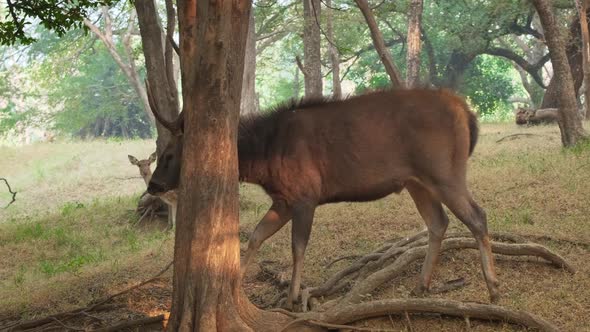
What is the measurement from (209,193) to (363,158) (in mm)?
2046

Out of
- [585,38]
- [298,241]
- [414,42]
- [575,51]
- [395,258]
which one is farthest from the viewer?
[575,51]

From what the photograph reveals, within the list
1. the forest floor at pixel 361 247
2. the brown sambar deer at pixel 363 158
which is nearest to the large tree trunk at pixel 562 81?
the forest floor at pixel 361 247

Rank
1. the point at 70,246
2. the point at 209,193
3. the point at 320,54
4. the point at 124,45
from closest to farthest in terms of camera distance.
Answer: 1. the point at 209,193
2. the point at 70,246
3. the point at 320,54
4. the point at 124,45

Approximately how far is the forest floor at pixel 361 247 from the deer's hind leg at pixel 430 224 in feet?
0.79

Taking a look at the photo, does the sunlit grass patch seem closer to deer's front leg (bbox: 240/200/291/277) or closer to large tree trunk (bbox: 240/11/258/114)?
deer's front leg (bbox: 240/200/291/277)

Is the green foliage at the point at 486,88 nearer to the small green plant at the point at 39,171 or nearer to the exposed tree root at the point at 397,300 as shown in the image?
the small green plant at the point at 39,171

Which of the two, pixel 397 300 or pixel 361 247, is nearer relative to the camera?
pixel 397 300

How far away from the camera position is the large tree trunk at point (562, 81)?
530 inches

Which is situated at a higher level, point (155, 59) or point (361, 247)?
point (155, 59)

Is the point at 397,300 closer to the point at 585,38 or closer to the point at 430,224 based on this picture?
the point at 430,224

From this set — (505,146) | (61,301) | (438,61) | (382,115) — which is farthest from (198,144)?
(438,61)

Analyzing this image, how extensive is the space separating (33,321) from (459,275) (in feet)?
13.7

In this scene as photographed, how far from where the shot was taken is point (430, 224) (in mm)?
7117

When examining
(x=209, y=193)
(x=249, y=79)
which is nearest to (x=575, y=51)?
(x=249, y=79)
